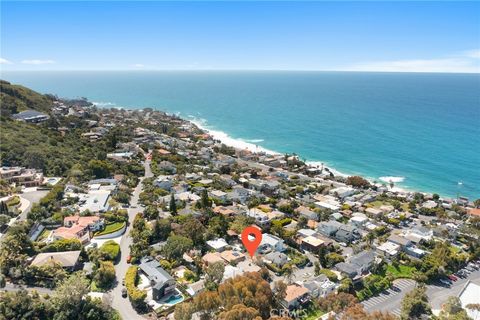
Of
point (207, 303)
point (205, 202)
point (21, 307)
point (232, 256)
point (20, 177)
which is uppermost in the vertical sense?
point (207, 303)

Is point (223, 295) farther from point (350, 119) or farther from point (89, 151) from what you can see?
point (350, 119)

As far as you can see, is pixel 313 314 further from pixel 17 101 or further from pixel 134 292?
pixel 17 101

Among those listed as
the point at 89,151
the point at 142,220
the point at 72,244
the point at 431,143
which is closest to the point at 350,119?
the point at 431,143

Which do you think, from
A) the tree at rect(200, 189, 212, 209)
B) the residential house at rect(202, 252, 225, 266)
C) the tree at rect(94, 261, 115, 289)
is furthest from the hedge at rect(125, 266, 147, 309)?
the tree at rect(200, 189, 212, 209)

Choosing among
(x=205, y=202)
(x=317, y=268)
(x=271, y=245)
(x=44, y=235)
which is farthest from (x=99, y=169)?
(x=317, y=268)

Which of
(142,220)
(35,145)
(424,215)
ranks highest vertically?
(35,145)

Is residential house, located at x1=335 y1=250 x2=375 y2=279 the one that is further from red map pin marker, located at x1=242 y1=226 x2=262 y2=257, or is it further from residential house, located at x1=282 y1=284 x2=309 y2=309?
red map pin marker, located at x1=242 y1=226 x2=262 y2=257
